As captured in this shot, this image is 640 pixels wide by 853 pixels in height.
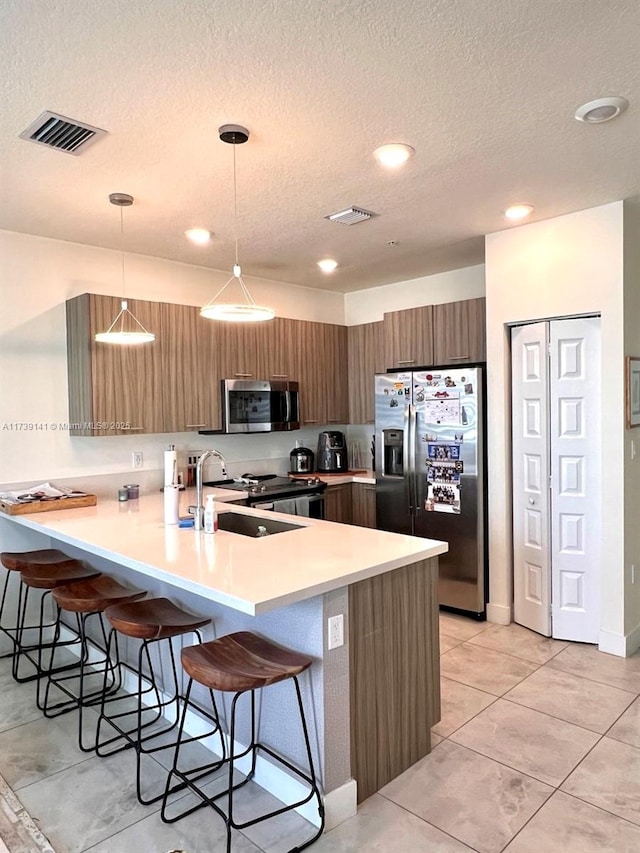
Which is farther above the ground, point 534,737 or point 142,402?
point 142,402

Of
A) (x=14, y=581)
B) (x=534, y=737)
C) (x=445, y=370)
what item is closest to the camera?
(x=534, y=737)

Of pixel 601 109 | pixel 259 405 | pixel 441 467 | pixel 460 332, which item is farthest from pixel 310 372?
pixel 601 109

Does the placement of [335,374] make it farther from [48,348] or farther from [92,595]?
[92,595]

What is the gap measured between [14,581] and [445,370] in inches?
131

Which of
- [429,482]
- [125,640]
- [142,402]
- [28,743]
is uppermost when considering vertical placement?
[142,402]

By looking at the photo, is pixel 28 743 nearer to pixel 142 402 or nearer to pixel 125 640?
pixel 125 640

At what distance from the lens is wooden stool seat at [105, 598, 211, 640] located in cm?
225

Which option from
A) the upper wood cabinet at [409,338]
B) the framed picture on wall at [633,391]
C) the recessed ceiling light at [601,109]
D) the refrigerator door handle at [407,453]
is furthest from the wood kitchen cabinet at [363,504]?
the recessed ceiling light at [601,109]

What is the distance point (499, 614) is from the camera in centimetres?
397

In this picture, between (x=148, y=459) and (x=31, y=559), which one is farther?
(x=148, y=459)

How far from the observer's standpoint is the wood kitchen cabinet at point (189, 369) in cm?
418

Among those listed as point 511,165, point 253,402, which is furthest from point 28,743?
point 511,165

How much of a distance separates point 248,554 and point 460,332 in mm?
2721

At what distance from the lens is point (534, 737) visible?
259 centimetres
